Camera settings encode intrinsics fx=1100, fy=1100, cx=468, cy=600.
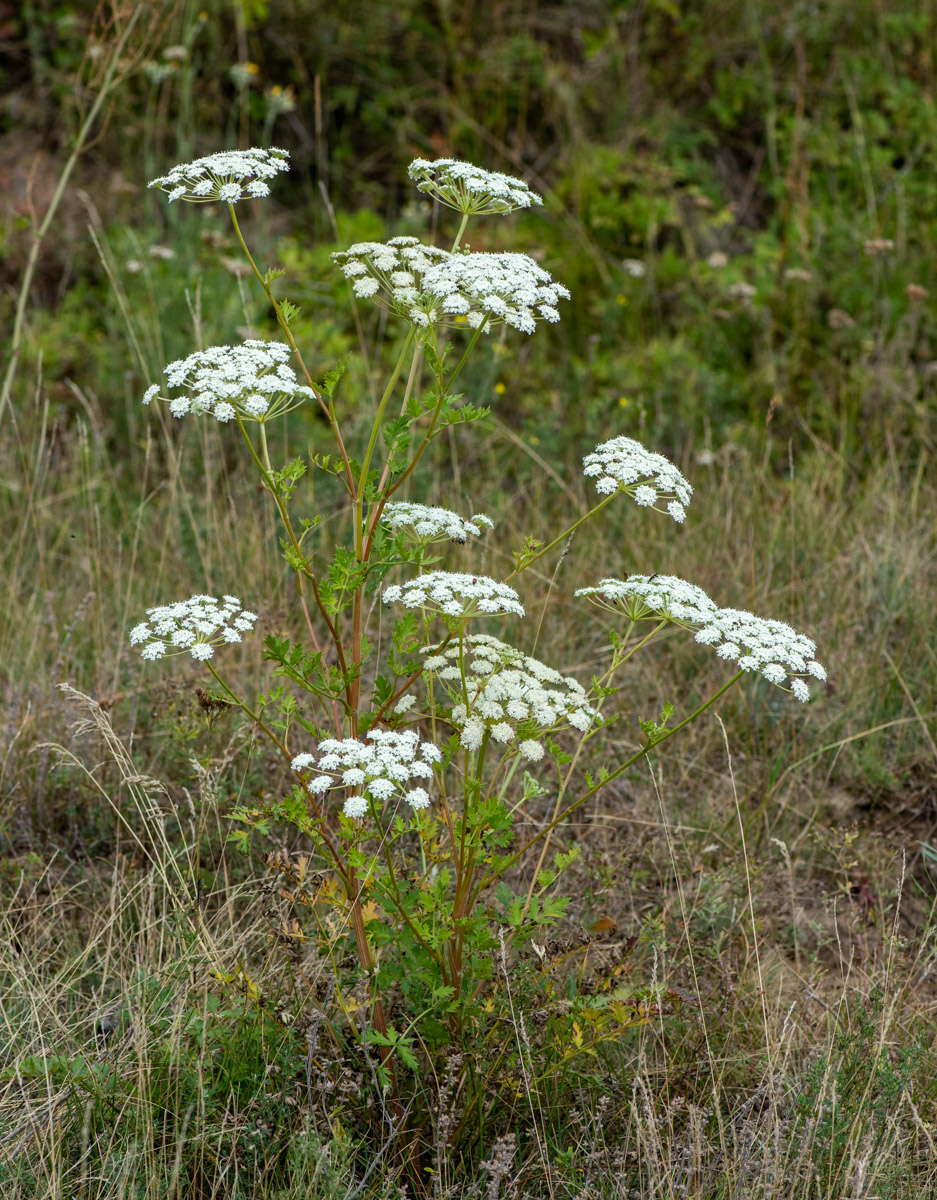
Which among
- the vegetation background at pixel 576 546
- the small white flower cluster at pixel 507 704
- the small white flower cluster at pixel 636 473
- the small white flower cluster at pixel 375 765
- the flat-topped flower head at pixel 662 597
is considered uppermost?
the small white flower cluster at pixel 636 473

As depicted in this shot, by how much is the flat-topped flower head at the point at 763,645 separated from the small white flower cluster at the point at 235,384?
0.80m

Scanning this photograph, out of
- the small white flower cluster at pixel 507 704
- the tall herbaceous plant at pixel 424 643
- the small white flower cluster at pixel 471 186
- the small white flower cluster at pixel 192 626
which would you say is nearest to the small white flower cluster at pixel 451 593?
the tall herbaceous plant at pixel 424 643

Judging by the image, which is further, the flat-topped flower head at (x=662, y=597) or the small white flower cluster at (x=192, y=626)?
the flat-topped flower head at (x=662, y=597)

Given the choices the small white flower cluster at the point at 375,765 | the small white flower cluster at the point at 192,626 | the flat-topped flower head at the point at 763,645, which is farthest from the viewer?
the flat-topped flower head at the point at 763,645

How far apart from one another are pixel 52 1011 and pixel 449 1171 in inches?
32.5

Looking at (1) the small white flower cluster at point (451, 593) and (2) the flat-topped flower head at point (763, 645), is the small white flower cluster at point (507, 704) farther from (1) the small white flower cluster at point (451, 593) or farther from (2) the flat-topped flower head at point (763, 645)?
(2) the flat-topped flower head at point (763, 645)

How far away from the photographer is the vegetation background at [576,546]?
6.81 ft

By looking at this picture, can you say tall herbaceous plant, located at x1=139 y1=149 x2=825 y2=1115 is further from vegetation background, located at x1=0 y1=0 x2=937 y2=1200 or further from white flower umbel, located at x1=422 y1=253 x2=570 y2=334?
vegetation background, located at x1=0 y1=0 x2=937 y2=1200

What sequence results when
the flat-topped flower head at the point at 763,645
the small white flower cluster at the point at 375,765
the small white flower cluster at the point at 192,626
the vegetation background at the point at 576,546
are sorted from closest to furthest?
the small white flower cluster at the point at 375,765 → the small white flower cluster at the point at 192,626 → the flat-topped flower head at the point at 763,645 → the vegetation background at the point at 576,546

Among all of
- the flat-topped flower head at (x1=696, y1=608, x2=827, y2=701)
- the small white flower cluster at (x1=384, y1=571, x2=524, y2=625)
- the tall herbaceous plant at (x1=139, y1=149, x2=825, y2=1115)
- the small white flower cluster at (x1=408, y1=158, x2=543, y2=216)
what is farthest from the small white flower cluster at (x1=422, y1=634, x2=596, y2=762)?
the small white flower cluster at (x1=408, y1=158, x2=543, y2=216)

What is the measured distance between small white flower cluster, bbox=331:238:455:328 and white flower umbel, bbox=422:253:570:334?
4 cm

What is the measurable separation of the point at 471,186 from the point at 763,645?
95cm

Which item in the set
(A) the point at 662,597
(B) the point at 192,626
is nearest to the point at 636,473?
(A) the point at 662,597

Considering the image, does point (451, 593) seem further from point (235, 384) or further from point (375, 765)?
point (235, 384)
